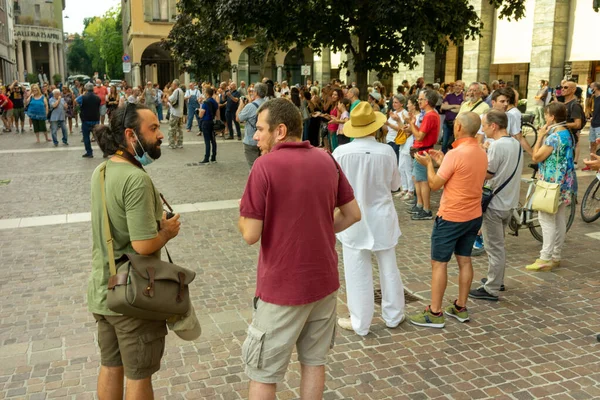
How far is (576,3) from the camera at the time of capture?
65.2 ft

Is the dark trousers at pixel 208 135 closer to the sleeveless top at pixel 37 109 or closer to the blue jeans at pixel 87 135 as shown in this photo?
the blue jeans at pixel 87 135

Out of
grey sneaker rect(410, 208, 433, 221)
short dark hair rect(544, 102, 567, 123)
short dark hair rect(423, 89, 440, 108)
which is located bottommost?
grey sneaker rect(410, 208, 433, 221)

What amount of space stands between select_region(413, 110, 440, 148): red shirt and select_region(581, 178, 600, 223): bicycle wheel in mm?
2330

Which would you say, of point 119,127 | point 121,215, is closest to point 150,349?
point 121,215

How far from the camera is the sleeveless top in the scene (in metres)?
17.6

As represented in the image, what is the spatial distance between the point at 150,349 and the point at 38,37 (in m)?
96.5

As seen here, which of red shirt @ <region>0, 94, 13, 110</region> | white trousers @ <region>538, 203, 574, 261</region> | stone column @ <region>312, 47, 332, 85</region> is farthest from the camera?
stone column @ <region>312, 47, 332, 85</region>

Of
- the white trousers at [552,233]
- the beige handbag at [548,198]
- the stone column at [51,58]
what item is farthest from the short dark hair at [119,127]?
the stone column at [51,58]

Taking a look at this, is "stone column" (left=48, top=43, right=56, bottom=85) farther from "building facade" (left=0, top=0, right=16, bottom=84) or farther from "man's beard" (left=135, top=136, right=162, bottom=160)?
"man's beard" (left=135, top=136, right=162, bottom=160)

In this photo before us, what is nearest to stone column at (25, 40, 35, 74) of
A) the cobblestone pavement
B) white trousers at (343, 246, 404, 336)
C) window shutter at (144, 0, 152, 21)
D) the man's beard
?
window shutter at (144, 0, 152, 21)

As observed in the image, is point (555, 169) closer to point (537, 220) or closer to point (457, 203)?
point (537, 220)

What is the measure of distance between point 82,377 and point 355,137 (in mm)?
2716

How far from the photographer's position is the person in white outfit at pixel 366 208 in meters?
4.59

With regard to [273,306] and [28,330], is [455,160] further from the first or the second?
[28,330]
